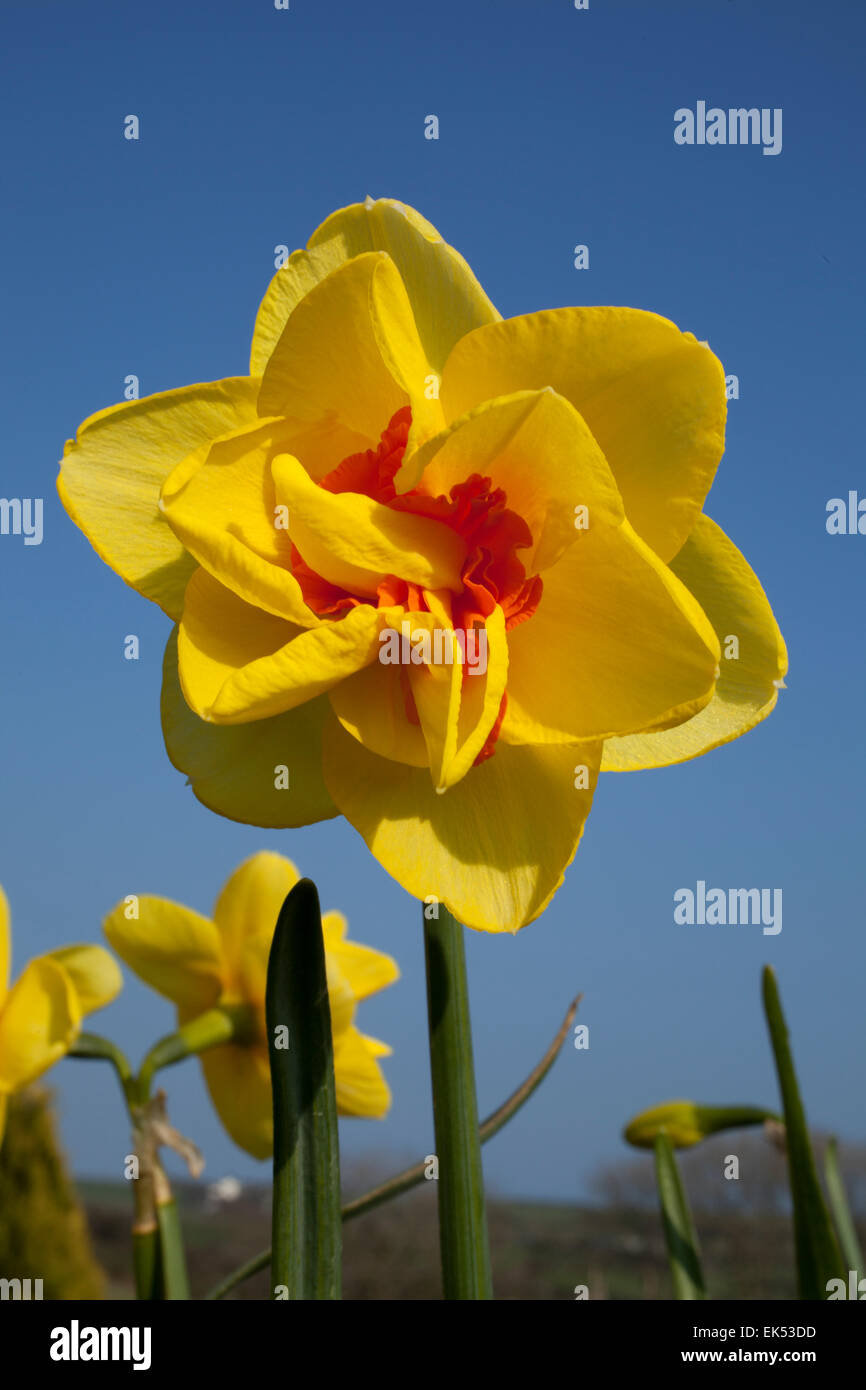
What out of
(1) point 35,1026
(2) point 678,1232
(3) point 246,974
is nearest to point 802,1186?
(2) point 678,1232

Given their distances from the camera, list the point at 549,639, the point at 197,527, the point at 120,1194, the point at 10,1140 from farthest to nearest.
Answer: the point at 120,1194, the point at 10,1140, the point at 549,639, the point at 197,527

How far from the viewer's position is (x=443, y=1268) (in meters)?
0.85

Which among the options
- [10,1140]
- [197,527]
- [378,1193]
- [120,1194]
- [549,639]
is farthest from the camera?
[120,1194]

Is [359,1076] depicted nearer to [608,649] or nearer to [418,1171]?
[418,1171]

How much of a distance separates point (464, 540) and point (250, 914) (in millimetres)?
1131

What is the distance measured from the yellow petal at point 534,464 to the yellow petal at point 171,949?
1.15 meters

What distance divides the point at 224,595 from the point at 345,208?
→ 1.25ft

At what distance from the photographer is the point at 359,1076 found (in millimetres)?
1677

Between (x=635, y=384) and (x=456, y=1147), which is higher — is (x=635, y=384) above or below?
above

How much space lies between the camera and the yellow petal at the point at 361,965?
176cm

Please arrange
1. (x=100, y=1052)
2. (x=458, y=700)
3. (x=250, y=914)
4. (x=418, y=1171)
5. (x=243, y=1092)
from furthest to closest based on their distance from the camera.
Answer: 1. (x=250, y=914)
2. (x=243, y=1092)
3. (x=100, y=1052)
4. (x=418, y=1171)
5. (x=458, y=700)

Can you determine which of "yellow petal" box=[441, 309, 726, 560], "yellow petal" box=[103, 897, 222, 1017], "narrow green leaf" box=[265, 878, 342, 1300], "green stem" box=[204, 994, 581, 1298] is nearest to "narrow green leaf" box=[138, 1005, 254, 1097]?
"yellow petal" box=[103, 897, 222, 1017]
